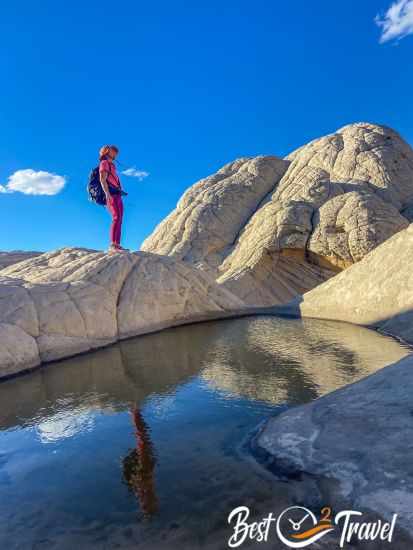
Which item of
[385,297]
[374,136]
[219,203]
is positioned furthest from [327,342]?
[374,136]

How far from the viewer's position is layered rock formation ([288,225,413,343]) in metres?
9.44

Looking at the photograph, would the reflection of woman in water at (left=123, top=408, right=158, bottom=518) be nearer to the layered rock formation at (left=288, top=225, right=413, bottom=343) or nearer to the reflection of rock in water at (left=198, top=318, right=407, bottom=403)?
the reflection of rock in water at (left=198, top=318, right=407, bottom=403)

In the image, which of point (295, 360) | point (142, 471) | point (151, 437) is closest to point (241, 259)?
point (295, 360)

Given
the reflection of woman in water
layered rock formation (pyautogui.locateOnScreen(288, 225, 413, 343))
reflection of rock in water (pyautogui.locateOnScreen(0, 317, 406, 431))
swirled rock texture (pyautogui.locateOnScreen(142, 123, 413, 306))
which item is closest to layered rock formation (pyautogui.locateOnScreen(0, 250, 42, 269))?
swirled rock texture (pyautogui.locateOnScreen(142, 123, 413, 306))

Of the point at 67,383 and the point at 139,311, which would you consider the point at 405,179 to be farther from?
the point at 67,383

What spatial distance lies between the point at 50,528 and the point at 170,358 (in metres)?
5.09

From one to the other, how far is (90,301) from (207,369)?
460cm

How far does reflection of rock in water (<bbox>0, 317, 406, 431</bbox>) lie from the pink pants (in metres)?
4.15

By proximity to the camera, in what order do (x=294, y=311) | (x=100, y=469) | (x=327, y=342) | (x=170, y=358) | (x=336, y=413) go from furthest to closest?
(x=294, y=311), (x=327, y=342), (x=170, y=358), (x=336, y=413), (x=100, y=469)

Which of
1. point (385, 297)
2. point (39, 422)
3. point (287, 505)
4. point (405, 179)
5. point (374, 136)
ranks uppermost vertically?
point (374, 136)

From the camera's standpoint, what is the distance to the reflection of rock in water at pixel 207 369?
210 inches

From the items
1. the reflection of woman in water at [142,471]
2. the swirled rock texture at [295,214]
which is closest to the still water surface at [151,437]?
the reflection of woman in water at [142,471]

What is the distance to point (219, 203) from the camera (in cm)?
2933

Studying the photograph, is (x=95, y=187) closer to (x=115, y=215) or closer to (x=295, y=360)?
(x=115, y=215)
